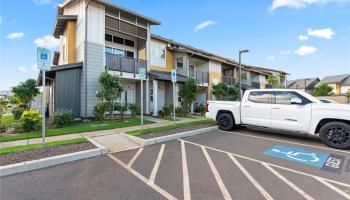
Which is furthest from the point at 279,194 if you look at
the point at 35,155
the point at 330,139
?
the point at 35,155

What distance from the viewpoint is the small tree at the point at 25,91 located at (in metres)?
14.9

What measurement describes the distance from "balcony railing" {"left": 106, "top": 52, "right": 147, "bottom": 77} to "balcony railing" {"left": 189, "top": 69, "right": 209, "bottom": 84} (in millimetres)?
6540

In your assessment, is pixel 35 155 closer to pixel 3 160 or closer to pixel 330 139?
pixel 3 160

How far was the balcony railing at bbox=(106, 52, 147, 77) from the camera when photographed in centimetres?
1310

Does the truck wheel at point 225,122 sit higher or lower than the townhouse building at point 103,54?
lower

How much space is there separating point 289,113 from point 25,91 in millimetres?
17944

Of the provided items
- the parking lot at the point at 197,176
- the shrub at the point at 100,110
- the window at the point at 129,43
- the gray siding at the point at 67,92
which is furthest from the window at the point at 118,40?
the parking lot at the point at 197,176

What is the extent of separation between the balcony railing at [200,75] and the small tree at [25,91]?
13848mm

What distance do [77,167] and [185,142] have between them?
3884mm

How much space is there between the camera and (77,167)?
4816mm

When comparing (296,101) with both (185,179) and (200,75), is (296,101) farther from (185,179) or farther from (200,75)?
A: (200,75)

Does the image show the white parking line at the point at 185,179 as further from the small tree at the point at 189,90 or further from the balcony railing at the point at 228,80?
the balcony railing at the point at 228,80

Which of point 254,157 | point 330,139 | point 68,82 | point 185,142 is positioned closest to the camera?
point 254,157

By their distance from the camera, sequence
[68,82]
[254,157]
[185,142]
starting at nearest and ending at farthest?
1. [254,157]
2. [185,142]
3. [68,82]
